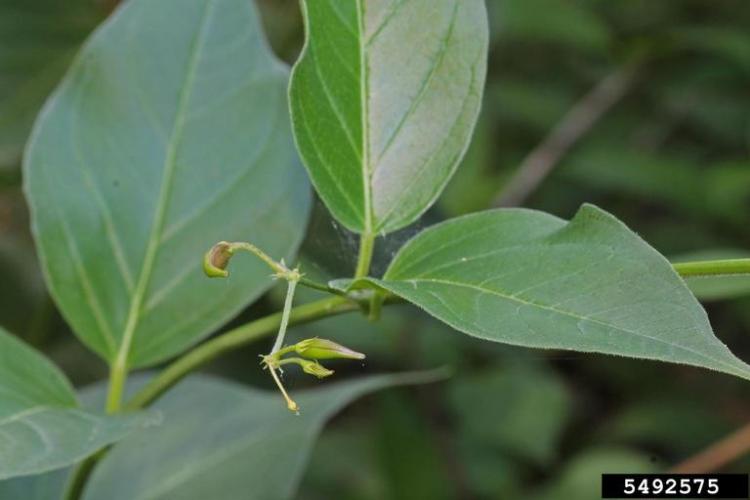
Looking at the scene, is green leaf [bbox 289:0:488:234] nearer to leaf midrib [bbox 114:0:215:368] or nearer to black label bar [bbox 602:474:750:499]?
leaf midrib [bbox 114:0:215:368]

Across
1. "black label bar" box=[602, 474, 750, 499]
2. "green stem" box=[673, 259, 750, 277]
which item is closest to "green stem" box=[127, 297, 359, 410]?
"green stem" box=[673, 259, 750, 277]

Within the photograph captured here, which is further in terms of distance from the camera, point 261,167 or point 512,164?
point 512,164

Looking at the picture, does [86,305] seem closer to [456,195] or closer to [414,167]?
[414,167]

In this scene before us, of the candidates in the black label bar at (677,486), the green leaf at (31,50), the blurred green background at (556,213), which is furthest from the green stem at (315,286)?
the green leaf at (31,50)

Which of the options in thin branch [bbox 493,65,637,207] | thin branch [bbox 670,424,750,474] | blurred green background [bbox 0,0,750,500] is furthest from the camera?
thin branch [bbox 493,65,637,207]

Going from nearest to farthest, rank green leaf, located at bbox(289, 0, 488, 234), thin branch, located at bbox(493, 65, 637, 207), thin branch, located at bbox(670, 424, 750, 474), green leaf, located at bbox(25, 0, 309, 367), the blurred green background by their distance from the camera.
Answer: green leaf, located at bbox(289, 0, 488, 234)
green leaf, located at bbox(25, 0, 309, 367)
thin branch, located at bbox(670, 424, 750, 474)
the blurred green background
thin branch, located at bbox(493, 65, 637, 207)

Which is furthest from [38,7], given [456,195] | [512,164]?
[512,164]

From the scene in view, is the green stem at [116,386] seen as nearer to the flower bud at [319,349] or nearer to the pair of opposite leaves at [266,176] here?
the pair of opposite leaves at [266,176]
